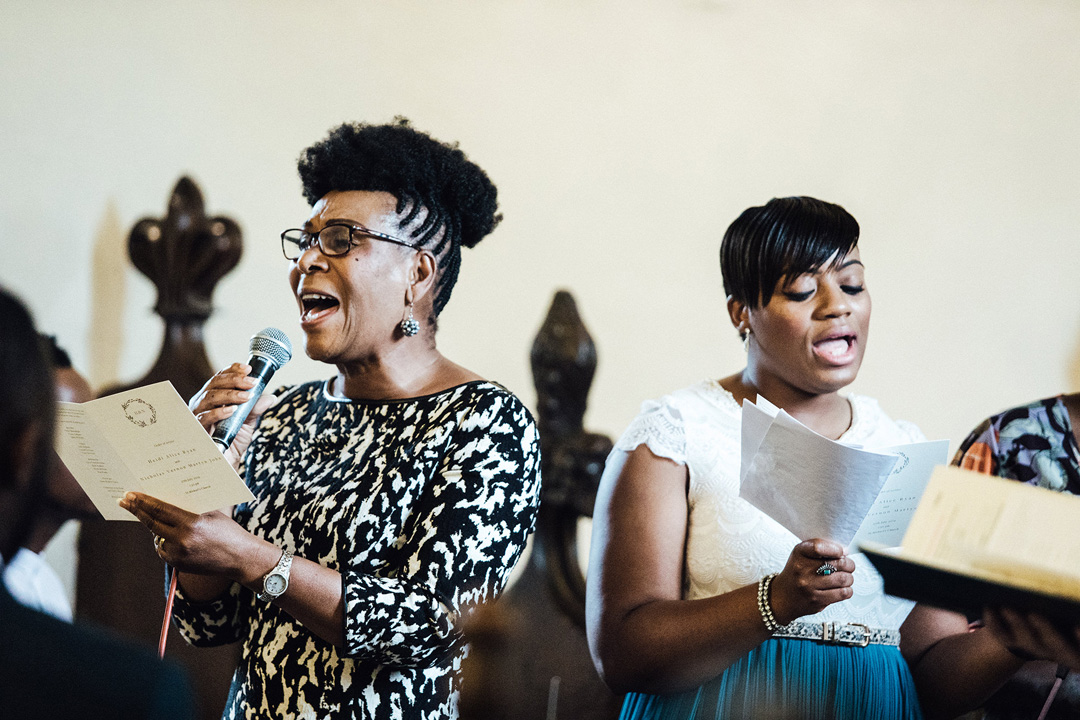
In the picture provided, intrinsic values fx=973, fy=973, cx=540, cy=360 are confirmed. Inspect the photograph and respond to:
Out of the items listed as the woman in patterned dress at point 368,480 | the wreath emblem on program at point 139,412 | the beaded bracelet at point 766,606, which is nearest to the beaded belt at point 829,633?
the beaded bracelet at point 766,606

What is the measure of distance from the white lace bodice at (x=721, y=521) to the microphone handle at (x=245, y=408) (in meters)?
0.62

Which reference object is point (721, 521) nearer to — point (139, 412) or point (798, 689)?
point (798, 689)

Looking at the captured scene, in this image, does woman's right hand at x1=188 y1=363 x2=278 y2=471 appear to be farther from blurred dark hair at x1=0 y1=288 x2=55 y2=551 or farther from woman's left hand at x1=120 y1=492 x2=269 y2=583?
blurred dark hair at x1=0 y1=288 x2=55 y2=551

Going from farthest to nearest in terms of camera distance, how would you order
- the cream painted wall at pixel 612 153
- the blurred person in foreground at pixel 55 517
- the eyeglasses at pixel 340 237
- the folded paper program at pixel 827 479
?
the cream painted wall at pixel 612 153 → the blurred person in foreground at pixel 55 517 → the eyeglasses at pixel 340 237 → the folded paper program at pixel 827 479

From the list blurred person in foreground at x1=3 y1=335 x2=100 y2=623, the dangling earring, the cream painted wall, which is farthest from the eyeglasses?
the cream painted wall

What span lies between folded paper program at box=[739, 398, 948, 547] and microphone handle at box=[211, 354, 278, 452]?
0.80 m

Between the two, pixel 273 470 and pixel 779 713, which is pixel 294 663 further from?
pixel 779 713

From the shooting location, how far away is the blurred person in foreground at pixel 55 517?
188 cm

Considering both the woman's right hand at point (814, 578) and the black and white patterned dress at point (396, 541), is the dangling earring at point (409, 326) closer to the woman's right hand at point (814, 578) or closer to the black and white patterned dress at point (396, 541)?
the black and white patterned dress at point (396, 541)

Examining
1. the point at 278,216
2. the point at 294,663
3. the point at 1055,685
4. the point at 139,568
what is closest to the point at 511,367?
the point at 278,216

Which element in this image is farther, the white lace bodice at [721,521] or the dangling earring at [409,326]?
the dangling earring at [409,326]

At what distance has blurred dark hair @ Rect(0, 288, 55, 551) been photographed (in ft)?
2.50

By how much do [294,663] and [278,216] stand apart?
5.80 feet

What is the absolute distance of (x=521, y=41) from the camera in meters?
2.99
